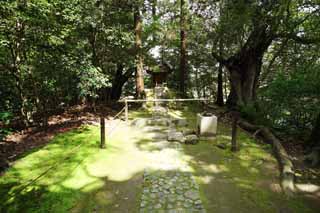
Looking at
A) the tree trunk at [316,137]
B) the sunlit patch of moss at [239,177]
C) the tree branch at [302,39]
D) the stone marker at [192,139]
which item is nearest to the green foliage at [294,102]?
the tree trunk at [316,137]

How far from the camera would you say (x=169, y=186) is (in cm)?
368

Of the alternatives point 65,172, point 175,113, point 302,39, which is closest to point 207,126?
point 175,113

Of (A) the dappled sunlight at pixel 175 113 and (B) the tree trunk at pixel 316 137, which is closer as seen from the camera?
(B) the tree trunk at pixel 316 137

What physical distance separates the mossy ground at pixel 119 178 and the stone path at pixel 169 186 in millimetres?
151

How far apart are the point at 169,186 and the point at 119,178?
1.04 meters

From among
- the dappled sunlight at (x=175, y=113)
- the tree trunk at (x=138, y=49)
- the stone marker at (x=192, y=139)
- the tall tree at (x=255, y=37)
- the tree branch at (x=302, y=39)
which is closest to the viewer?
the stone marker at (x=192, y=139)

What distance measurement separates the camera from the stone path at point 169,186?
315 centimetres

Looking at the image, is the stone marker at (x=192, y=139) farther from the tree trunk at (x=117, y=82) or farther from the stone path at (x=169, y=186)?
the tree trunk at (x=117, y=82)

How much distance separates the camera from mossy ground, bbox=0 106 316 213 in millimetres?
3193

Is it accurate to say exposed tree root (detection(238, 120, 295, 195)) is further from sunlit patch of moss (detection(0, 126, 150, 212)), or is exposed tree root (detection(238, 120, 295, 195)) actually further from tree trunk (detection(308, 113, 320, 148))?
sunlit patch of moss (detection(0, 126, 150, 212))

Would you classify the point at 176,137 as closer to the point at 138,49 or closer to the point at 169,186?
the point at 169,186

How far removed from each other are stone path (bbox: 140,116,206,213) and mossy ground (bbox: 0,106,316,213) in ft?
0.49

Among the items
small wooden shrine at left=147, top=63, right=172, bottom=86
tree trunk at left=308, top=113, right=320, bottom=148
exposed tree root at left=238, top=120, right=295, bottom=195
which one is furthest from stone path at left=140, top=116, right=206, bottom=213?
small wooden shrine at left=147, top=63, right=172, bottom=86

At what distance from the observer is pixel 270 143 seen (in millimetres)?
5824
